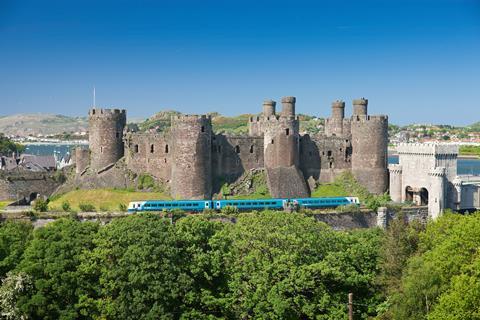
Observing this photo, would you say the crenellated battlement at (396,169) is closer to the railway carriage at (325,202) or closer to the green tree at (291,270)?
the railway carriage at (325,202)

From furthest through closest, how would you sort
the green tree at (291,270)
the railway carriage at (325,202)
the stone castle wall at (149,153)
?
1. the stone castle wall at (149,153)
2. the railway carriage at (325,202)
3. the green tree at (291,270)

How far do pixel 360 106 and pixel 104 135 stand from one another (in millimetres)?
28154

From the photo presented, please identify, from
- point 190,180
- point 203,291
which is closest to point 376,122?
point 190,180

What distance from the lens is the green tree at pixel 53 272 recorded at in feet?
113

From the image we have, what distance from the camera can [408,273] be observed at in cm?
3453

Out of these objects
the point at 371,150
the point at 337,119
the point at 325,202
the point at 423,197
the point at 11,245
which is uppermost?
the point at 337,119

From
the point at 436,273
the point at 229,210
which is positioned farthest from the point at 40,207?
the point at 436,273

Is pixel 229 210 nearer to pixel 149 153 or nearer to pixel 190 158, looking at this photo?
pixel 190 158

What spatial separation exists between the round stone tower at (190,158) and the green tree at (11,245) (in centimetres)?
1752

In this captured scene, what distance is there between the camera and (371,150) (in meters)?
63.6

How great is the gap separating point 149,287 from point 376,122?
37.9 meters

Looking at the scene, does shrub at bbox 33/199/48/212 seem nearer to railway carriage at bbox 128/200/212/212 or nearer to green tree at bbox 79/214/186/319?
railway carriage at bbox 128/200/212/212

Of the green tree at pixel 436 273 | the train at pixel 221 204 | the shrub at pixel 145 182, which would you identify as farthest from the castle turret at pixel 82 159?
the green tree at pixel 436 273

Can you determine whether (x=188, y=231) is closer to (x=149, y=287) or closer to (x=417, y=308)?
(x=149, y=287)
